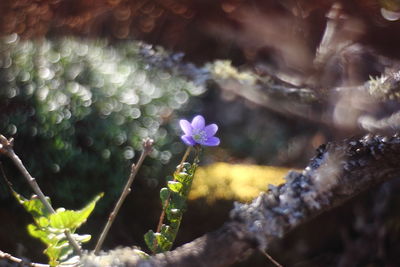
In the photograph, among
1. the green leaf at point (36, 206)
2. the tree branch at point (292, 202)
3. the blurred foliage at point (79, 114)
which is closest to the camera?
the tree branch at point (292, 202)

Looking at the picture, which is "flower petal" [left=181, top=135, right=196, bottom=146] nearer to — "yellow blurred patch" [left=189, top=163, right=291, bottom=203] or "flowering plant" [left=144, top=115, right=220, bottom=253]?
"flowering plant" [left=144, top=115, right=220, bottom=253]

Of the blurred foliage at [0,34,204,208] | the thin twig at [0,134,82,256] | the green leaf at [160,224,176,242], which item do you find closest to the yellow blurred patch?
the blurred foliage at [0,34,204,208]

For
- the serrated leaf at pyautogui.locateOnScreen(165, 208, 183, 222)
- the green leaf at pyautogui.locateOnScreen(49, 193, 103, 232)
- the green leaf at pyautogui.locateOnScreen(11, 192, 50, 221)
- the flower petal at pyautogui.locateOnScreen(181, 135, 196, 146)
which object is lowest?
the serrated leaf at pyautogui.locateOnScreen(165, 208, 183, 222)

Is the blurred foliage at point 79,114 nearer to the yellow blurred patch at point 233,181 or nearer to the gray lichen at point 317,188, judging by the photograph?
the yellow blurred patch at point 233,181

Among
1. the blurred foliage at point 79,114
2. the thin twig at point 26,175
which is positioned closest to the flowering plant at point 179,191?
the thin twig at point 26,175

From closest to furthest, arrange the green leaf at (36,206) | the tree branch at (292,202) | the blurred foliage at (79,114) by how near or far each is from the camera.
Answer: the tree branch at (292,202), the green leaf at (36,206), the blurred foliage at (79,114)

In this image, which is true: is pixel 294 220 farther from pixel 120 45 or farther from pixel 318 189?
pixel 120 45

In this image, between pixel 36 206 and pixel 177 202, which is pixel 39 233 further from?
pixel 177 202
